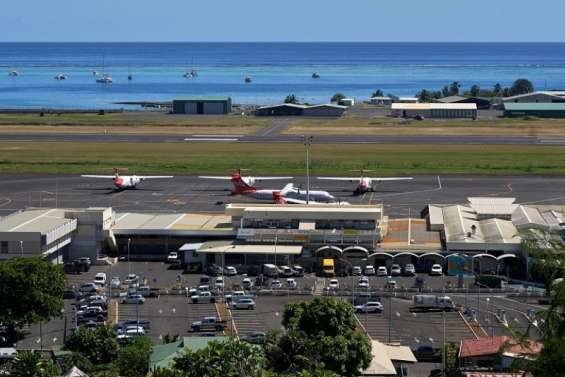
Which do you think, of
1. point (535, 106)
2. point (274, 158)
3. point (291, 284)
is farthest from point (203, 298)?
point (535, 106)

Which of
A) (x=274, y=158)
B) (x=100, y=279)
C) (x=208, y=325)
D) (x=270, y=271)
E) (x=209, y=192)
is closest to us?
(x=208, y=325)

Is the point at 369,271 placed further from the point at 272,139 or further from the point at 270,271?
the point at 272,139

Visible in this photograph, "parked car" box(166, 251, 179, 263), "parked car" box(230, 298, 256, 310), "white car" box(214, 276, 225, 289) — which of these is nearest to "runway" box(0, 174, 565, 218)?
"parked car" box(166, 251, 179, 263)

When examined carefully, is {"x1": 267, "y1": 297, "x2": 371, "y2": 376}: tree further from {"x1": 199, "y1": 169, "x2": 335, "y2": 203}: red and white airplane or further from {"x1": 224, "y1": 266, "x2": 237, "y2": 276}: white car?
{"x1": 199, "y1": 169, "x2": 335, "y2": 203}: red and white airplane

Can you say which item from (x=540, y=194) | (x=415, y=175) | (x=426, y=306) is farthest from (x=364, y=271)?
(x=415, y=175)

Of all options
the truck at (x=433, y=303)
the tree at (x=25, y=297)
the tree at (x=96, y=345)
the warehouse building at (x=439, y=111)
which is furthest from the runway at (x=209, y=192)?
the warehouse building at (x=439, y=111)

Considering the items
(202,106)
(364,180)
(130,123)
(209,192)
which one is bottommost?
(209,192)

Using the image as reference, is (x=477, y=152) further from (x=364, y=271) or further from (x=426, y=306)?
(x=426, y=306)
